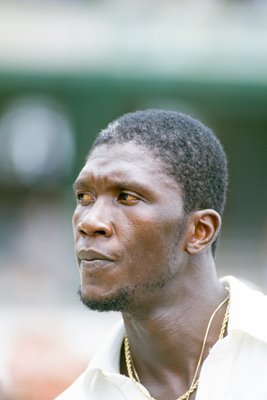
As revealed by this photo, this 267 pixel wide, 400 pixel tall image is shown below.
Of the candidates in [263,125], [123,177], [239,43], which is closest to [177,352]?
[123,177]

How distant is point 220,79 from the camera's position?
17.0 metres

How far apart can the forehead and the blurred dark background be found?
986cm

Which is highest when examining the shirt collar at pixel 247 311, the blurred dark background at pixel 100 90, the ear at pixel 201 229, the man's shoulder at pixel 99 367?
the blurred dark background at pixel 100 90

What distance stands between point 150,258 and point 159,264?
0.06m

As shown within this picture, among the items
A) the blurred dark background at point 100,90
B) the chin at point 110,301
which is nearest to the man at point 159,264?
the chin at point 110,301

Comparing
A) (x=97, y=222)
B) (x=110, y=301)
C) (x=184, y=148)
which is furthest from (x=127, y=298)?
(x=184, y=148)

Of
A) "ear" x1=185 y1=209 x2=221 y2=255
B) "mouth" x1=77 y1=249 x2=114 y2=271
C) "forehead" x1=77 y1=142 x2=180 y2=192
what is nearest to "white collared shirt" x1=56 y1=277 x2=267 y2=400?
"ear" x1=185 y1=209 x2=221 y2=255

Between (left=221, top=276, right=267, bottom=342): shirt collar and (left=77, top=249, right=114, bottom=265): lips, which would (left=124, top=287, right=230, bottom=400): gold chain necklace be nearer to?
(left=221, top=276, right=267, bottom=342): shirt collar

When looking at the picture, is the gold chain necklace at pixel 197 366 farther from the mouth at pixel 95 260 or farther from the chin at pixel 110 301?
the mouth at pixel 95 260

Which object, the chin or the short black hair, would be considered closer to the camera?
the chin

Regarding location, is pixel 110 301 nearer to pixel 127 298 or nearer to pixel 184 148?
pixel 127 298

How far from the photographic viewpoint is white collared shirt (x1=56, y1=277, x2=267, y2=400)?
483 centimetres

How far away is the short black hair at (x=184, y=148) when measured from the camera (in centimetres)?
521

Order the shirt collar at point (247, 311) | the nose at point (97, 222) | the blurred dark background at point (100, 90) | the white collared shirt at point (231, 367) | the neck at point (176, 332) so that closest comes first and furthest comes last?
the white collared shirt at point (231, 367), the shirt collar at point (247, 311), the nose at point (97, 222), the neck at point (176, 332), the blurred dark background at point (100, 90)
